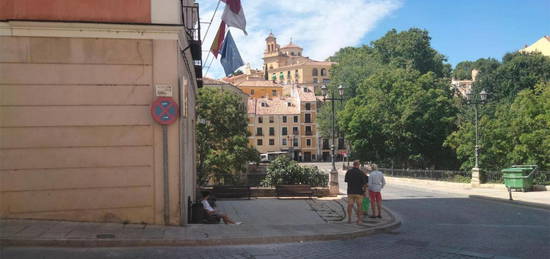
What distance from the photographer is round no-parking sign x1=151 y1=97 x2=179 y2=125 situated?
34.6ft

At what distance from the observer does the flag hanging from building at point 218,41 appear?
16.1m

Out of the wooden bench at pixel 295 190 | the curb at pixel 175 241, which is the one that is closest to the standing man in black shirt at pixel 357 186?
the curb at pixel 175 241

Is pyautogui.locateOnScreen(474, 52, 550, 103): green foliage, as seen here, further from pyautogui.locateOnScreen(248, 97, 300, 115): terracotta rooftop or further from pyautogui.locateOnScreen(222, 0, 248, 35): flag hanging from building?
pyautogui.locateOnScreen(222, 0, 248, 35): flag hanging from building

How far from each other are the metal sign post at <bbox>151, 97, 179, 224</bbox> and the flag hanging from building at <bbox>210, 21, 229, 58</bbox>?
5.81 m

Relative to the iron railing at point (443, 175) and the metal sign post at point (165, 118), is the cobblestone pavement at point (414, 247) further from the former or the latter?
the iron railing at point (443, 175)

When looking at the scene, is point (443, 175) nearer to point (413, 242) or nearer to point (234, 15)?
point (234, 15)

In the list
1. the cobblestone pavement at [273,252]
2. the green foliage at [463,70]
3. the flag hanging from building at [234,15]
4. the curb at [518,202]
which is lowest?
the curb at [518,202]

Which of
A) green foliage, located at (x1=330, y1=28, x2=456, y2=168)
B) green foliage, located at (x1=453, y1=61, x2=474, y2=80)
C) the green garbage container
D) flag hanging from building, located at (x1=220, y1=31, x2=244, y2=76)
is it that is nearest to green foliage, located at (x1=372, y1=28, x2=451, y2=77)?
green foliage, located at (x1=330, y1=28, x2=456, y2=168)

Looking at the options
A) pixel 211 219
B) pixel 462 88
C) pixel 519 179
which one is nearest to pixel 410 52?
pixel 462 88

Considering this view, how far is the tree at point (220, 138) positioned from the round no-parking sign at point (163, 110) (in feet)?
95.5

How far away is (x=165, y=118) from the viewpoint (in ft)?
34.7

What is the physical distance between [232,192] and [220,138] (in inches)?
836

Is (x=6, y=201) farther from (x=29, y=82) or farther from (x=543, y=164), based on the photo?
(x=543, y=164)

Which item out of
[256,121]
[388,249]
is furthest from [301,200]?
[256,121]
